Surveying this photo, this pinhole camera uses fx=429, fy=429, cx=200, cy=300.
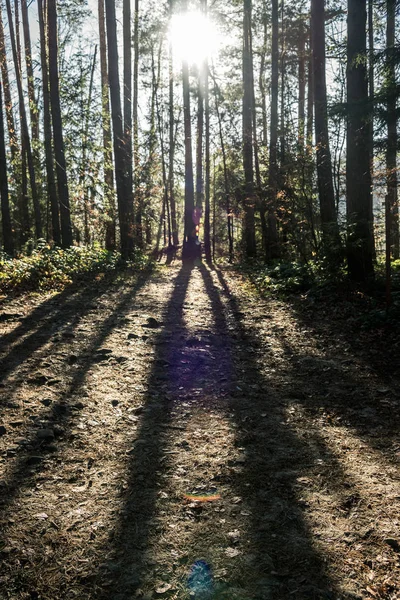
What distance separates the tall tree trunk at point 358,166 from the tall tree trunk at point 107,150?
1056 cm

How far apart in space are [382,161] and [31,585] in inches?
343

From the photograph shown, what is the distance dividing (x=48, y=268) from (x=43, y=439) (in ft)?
23.1

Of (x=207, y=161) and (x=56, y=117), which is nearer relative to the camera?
(x=56, y=117)

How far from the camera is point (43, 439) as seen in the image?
3418 mm

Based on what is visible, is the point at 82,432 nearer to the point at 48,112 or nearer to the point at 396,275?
the point at 396,275

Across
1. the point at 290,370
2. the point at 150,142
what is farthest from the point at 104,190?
the point at 290,370

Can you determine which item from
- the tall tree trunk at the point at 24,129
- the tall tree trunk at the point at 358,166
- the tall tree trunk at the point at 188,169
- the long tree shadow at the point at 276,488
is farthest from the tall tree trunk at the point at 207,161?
the long tree shadow at the point at 276,488

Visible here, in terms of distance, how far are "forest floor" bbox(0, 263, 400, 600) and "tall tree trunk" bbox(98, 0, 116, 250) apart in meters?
11.2

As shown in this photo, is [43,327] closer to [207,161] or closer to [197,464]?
[197,464]

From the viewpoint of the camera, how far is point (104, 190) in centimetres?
1784

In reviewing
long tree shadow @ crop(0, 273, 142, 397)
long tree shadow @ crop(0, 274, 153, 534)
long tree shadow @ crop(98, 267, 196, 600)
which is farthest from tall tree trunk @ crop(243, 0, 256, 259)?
long tree shadow @ crop(0, 274, 153, 534)

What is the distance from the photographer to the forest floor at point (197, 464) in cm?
215

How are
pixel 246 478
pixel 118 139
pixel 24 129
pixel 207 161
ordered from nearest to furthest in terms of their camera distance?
pixel 246 478 → pixel 118 139 → pixel 207 161 → pixel 24 129

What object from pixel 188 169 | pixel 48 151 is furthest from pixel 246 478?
pixel 48 151
